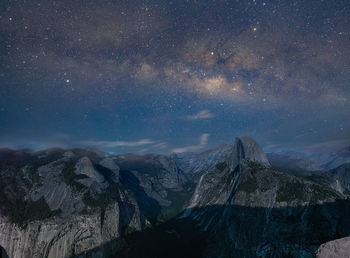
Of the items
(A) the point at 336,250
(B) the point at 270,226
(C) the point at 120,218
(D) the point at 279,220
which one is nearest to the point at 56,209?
(C) the point at 120,218

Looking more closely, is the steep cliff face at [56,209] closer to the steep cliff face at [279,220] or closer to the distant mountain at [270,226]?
the distant mountain at [270,226]

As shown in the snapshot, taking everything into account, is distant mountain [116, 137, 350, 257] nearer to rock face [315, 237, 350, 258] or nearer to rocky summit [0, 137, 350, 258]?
rocky summit [0, 137, 350, 258]

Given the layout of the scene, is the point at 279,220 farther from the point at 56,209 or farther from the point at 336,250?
the point at 56,209

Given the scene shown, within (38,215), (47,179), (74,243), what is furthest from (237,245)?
(47,179)

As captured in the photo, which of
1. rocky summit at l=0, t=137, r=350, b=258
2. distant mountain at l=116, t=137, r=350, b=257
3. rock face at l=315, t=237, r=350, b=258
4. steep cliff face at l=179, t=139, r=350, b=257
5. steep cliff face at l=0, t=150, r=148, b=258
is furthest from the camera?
steep cliff face at l=0, t=150, r=148, b=258

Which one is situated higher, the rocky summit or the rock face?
the rock face

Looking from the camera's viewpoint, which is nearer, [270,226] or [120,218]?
[270,226]

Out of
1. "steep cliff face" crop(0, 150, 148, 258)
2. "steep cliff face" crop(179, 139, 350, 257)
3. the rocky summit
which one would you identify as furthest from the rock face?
"steep cliff face" crop(0, 150, 148, 258)
